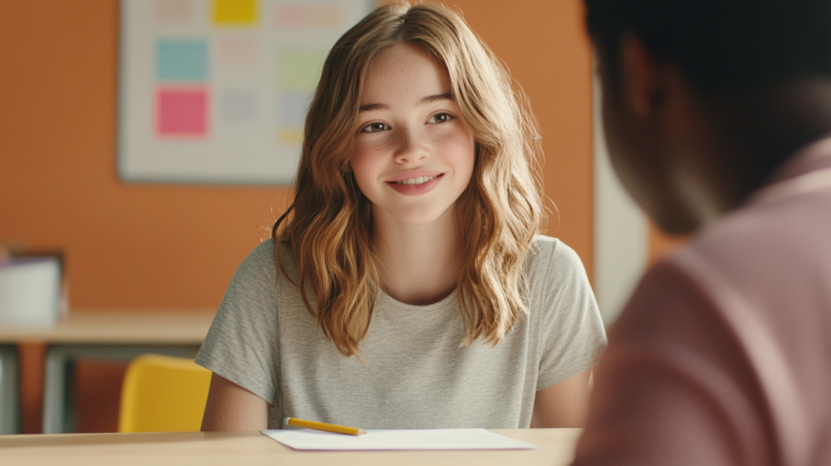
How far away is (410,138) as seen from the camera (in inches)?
47.1

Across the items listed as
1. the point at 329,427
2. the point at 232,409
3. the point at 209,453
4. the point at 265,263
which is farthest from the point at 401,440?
the point at 265,263

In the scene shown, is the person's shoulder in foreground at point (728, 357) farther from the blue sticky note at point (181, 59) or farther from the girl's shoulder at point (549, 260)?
the blue sticky note at point (181, 59)

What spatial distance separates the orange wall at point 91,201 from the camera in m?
2.74

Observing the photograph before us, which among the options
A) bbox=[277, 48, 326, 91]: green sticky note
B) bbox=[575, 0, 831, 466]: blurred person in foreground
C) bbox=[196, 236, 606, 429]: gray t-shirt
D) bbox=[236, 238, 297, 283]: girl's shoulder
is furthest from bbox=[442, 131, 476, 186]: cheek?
bbox=[277, 48, 326, 91]: green sticky note

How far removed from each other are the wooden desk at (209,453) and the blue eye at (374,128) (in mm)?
524

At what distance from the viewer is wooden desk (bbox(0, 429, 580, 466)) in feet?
2.79

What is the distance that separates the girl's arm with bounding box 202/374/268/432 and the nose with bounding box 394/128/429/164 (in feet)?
1.49

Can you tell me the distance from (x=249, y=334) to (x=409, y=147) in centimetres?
41

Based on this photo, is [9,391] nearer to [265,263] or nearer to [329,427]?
[265,263]

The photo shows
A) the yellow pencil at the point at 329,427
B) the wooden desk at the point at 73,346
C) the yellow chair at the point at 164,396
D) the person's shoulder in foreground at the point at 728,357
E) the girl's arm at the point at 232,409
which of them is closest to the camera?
the person's shoulder in foreground at the point at 728,357

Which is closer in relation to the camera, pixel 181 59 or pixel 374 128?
pixel 374 128

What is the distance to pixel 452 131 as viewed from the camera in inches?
48.4

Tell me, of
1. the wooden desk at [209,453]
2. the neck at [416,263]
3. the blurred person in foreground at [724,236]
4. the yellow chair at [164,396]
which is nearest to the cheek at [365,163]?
the neck at [416,263]

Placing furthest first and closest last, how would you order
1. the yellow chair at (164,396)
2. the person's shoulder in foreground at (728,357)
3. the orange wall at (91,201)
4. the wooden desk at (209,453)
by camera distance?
the orange wall at (91,201) → the yellow chair at (164,396) → the wooden desk at (209,453) → the person's shoulder in foreground at (728,357)
